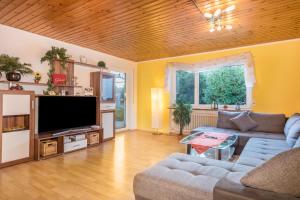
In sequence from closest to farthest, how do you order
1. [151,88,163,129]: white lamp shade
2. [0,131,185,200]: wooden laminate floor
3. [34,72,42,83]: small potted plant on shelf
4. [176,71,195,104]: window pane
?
1. [0,131,185,200]: wooden laminate floor
2. [34,72,42,83]: small potted plant on shelf
3. [176,71,195,104]: window pane
4. [151,88,163,129]: white lamp shade

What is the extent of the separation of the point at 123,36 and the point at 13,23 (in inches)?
77.7

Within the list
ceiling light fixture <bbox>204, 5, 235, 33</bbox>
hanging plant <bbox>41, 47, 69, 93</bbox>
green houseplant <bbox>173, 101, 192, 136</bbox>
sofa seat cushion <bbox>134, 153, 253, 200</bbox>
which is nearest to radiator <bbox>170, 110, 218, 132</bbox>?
green houseplant <bbox>173, 101, 192, 136</bbox>

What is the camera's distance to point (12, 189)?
7.81ft

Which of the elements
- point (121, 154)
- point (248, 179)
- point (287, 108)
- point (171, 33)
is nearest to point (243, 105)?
point (287, 108)

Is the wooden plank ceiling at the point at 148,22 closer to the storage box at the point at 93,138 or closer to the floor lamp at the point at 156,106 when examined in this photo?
the floor lamp at the point at 156,106

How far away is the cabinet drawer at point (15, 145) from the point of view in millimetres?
3123

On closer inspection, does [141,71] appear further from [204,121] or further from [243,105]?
[243,105]

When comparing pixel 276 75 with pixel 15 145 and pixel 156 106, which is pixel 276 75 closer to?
pixel 156 106

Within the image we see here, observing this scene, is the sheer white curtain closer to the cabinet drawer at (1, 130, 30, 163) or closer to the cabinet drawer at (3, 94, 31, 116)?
the cabinet drawer at (3, 94, 31, 116)

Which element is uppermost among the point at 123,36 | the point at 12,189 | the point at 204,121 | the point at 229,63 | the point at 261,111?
the point at 123,36

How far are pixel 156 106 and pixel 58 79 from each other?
9.69ft

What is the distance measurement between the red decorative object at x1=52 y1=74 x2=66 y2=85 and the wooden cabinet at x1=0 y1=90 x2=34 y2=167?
26.6 inches

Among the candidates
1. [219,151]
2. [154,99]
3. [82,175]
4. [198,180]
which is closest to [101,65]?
[154,99]

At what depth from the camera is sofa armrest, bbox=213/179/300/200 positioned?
1163mm
